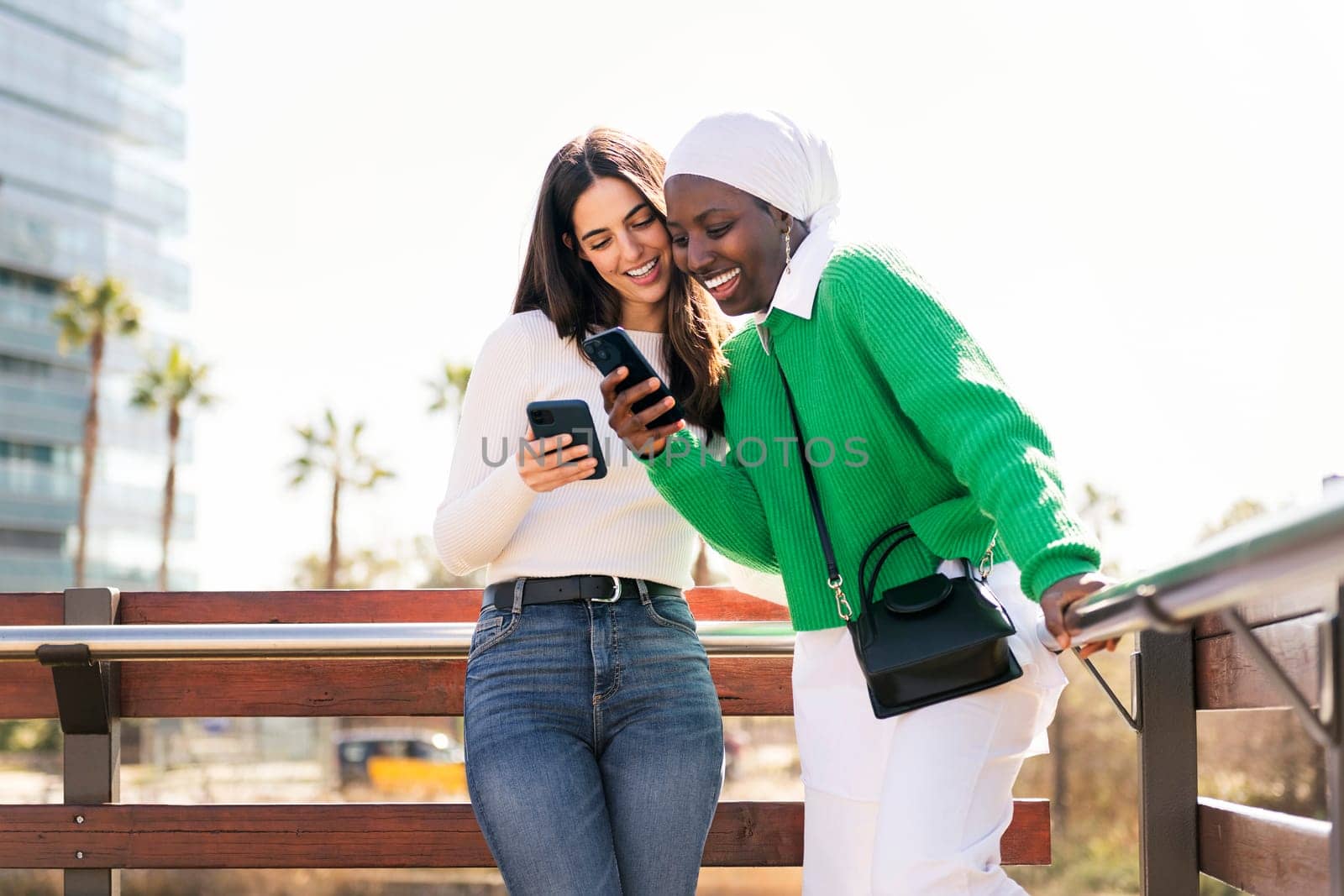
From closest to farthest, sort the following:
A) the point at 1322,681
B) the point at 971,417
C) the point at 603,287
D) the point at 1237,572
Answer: the point at 1237,572 < the point at 1322,681 < the point at 971,417 < the point at 603,287

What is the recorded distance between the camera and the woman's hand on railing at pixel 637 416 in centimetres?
263

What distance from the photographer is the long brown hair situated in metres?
3.01

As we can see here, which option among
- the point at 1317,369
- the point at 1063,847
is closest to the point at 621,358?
the point at 1063,847

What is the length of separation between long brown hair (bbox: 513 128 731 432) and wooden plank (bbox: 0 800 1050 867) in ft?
3.62

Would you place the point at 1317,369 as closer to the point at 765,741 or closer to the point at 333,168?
the point at 765,741

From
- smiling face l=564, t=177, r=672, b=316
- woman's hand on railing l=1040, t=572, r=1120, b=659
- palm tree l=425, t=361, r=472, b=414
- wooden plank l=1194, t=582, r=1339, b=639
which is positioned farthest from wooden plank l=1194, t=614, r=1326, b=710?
palm tree l=425, t=361, r=472, b=414

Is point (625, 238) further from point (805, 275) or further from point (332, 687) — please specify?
point (332, 687)

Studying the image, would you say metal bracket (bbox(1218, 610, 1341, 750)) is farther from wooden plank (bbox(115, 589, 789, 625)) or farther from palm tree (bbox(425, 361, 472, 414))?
palm tree (bbox(425, 361, 472, 414))

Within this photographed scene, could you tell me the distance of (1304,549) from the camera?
1202mm

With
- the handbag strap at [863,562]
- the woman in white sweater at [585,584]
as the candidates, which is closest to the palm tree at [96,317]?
the woman in white sweater at [585,584]

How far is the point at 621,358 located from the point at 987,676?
3.09 ft

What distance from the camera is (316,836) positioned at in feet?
11.3

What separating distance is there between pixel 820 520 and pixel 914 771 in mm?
477

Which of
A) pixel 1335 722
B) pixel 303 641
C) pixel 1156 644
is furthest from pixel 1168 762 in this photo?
pixel 303 641
